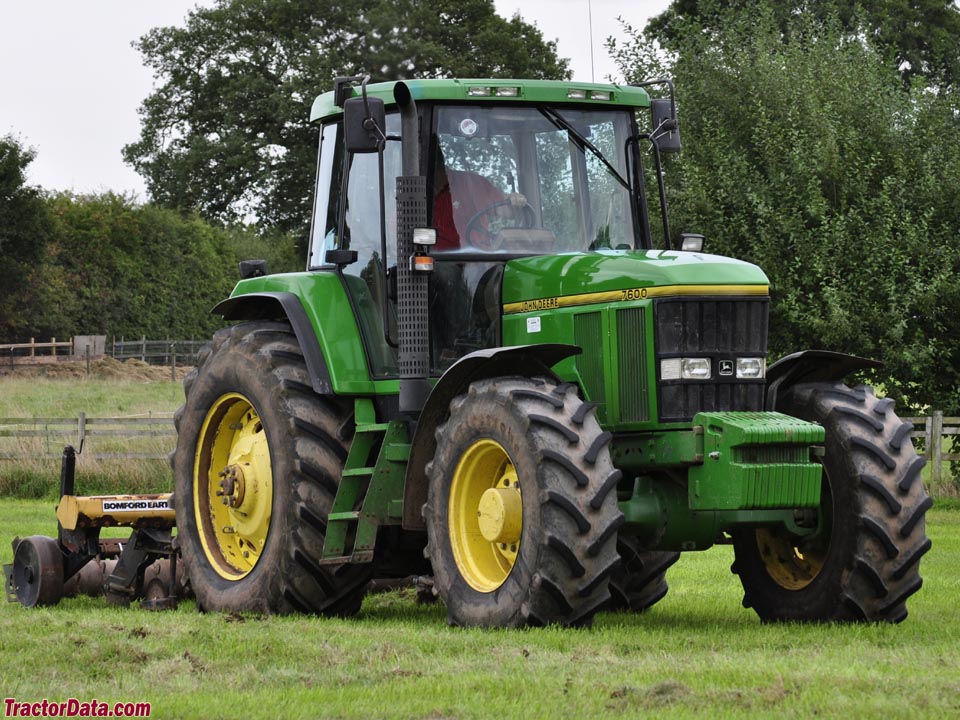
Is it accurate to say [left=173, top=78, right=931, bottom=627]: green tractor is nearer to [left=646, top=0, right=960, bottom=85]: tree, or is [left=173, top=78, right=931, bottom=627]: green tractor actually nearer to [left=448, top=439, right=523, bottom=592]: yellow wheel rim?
[left=448, top=439, right=523, bottom=592]: yellow wheel rim

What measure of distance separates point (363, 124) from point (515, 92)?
1037 mm

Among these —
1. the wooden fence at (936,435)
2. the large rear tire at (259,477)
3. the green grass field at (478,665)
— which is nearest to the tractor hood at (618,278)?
the large rear tire at (259,477)

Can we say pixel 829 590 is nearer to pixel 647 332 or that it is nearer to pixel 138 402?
pixel 647 332

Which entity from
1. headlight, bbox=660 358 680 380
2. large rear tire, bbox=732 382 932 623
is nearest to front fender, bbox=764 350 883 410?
large rear tire, bbox=732 382 932 623

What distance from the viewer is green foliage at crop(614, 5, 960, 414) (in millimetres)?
19906

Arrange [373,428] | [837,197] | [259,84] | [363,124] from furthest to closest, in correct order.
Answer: [259,84] → [837,197] → [373,428] → [363,124]

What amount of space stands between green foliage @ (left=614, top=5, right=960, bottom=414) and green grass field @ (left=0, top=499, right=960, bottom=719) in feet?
36.3

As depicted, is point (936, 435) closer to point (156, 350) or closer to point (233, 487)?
point (233, 487)

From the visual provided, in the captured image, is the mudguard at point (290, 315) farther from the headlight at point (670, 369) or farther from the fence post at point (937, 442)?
the fence post at point (937, 442)

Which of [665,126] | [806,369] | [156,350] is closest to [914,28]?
[156,350]

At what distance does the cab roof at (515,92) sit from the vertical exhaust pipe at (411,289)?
0.71 feet

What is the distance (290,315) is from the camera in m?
9.55

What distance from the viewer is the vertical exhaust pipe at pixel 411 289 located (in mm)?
9047

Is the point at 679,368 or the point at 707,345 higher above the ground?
the point at 707,345
